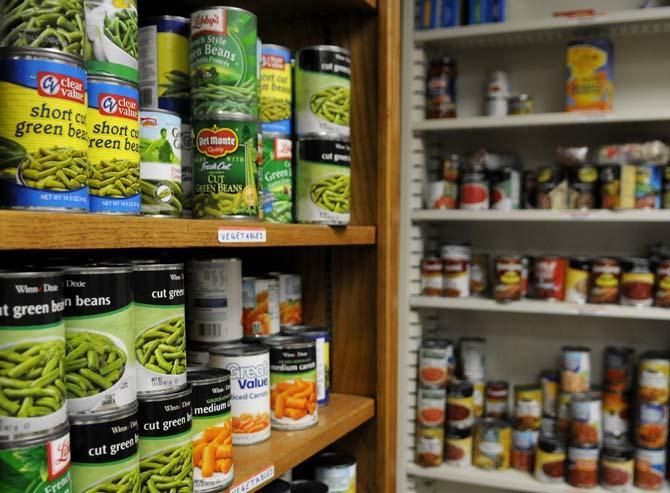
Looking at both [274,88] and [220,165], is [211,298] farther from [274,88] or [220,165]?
[274,88]

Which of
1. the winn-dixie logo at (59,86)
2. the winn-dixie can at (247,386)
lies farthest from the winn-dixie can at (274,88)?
the winn-dixie logo at (59,86)

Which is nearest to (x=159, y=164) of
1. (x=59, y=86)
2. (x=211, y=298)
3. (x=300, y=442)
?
(x=59, y=86)

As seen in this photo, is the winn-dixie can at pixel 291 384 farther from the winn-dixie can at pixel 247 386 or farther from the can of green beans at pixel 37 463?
the can of green beans at pixel 37 463

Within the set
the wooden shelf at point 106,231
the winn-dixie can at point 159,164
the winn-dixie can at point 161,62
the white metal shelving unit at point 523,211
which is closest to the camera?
the wooden shelf at point 106,231

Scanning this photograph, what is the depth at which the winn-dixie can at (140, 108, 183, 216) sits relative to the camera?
0.87m

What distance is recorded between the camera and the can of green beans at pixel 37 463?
0.61 m

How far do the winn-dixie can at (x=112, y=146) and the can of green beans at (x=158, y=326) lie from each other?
0.09 metres

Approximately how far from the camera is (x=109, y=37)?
783 millimetres

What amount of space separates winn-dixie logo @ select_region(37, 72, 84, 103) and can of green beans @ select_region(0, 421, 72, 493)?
345mm

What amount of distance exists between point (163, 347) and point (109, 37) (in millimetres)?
397

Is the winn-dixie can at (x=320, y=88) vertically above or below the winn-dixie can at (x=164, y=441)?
above

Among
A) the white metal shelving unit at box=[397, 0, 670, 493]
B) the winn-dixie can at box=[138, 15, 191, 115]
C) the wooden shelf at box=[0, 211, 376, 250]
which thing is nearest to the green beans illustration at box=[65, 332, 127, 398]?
the wooden shelf at box=[0, 211, 376, 250]

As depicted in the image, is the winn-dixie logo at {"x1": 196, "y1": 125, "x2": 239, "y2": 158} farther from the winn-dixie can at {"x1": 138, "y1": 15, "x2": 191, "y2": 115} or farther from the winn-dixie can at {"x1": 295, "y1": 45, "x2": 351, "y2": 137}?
the winn-dixie can at {"x1": 295, "y1": 45, "x2": 351, "y2": 137}

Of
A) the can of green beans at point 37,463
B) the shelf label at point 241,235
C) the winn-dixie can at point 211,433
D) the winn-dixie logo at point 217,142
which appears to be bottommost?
the winn-dixie can at point 211,433
